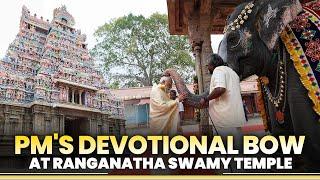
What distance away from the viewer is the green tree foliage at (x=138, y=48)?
20125mm

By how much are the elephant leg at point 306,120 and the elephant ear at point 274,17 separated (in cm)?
28

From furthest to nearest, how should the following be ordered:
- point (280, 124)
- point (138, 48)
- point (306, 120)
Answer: point (138, 48), point (280, 124), point (306, 120)

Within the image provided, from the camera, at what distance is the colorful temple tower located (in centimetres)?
1343

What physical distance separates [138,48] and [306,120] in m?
18.6

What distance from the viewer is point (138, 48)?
20516 millimetres

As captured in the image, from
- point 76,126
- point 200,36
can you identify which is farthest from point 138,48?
point 200,36

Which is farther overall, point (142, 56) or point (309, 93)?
point (142, 56)

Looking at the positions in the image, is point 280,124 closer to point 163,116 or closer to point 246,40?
point 246,40

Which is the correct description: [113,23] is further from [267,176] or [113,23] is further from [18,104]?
Result: [267,176]

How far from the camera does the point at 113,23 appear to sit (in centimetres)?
2114

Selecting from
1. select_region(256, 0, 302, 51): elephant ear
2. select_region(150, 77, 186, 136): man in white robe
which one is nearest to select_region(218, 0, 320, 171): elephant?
select_region(256, 0, 302, 51): elephant ear

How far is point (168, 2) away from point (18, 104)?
9935mm

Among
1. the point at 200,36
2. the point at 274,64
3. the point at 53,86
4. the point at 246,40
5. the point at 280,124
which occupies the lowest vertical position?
the point at 280,124

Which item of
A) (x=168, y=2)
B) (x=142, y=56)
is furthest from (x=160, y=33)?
(x=168, y=2)
